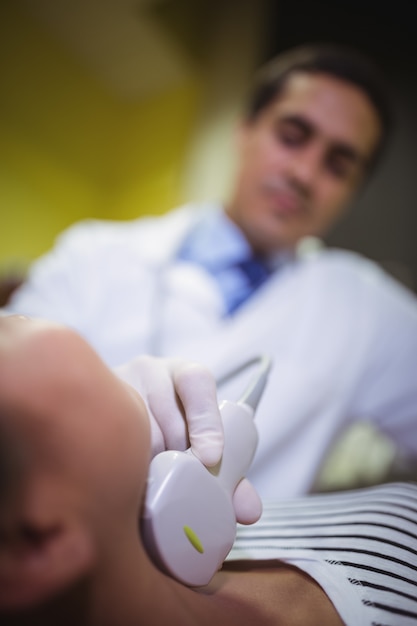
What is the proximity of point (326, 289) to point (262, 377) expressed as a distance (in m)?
0.45

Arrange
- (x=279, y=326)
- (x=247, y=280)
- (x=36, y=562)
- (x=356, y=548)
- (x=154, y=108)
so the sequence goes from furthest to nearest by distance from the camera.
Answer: (x=154, y=108), (x=247, y=280), (x=279, y=326), (x=356, y=548), (x=36, y=562)

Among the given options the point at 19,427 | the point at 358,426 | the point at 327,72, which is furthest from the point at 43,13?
the point at 19,427

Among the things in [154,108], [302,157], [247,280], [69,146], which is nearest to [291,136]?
[302,157]

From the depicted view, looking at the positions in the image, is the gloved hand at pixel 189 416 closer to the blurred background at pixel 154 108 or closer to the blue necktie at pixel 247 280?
the blue necktie at pixel 247 280

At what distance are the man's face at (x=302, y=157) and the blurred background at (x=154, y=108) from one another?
0.40 m

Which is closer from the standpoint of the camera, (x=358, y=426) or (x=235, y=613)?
(x=235, y=613)

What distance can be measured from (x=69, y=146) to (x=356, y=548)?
206 cm

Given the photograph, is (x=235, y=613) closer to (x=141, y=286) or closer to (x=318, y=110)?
(x=141, y=286)

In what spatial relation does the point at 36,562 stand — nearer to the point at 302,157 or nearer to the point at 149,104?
→ the point at 302,157

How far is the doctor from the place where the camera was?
641 millimetres

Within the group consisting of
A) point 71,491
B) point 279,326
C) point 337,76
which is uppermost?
point 337,76

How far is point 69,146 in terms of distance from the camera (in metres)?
1.99

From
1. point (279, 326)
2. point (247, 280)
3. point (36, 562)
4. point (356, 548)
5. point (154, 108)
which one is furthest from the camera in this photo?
point (154, 108)

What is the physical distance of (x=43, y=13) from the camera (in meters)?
1.44
